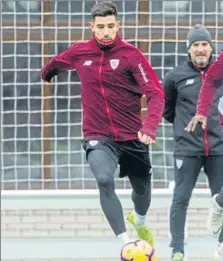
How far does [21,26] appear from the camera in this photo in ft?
38.1

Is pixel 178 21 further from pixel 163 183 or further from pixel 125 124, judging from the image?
pixel 125 124

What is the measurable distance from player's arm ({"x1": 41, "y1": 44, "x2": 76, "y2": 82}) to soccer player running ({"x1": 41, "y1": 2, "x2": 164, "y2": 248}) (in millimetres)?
10

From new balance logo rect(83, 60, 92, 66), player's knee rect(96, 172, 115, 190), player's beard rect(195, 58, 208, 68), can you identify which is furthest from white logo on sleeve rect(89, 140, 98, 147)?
player's beard rect(195, 58, 208, 68)

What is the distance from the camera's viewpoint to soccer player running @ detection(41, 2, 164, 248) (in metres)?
8.45

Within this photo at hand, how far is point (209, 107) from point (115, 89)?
705 millimetres

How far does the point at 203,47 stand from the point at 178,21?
2.41 metres

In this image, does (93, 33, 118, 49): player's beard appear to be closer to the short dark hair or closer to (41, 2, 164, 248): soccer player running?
(41, 2, 164, 248): soccer player running

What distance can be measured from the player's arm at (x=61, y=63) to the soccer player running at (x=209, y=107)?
0.99 metres

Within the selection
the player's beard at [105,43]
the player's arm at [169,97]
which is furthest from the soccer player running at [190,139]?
the player's beard at [105,43]

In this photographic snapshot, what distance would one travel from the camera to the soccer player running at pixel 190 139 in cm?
919

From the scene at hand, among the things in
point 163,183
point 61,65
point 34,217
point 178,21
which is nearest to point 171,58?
point 178,21

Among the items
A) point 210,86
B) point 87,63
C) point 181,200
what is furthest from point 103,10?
point 181,200

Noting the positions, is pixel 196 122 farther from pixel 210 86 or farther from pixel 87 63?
pixel 87 63

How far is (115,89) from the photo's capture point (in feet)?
28.4
